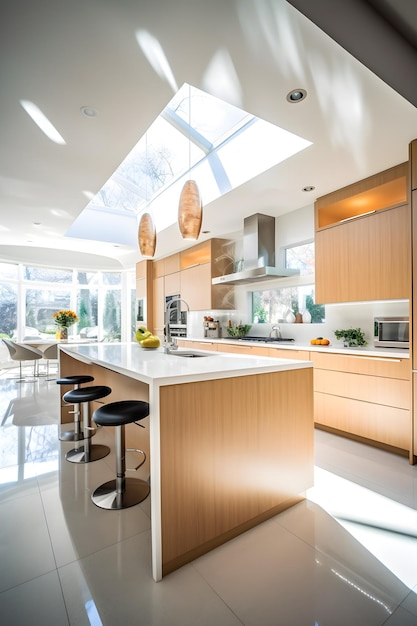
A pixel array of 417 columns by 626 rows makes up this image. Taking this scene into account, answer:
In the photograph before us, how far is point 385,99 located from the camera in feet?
Answer: 6.63

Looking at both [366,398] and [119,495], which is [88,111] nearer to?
[119,495]

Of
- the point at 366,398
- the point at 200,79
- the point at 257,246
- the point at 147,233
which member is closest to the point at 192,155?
the point at 257,246

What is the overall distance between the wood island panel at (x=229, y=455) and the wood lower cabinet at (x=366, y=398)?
1089mm

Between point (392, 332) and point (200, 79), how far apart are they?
106 inches

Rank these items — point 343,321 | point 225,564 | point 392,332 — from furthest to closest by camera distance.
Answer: point 343,321
point 392,332
point 225,564

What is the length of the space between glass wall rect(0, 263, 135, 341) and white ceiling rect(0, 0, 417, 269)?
17.2 ft

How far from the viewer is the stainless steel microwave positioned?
2.93 meters

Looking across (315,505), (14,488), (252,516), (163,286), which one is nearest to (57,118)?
(14,488)

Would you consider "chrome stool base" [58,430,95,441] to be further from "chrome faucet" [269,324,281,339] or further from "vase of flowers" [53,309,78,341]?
"vase of flowers" [53,309,78,341]

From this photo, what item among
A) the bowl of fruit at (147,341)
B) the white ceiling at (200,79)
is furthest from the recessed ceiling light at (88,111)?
the bowl of fruit at (147,341)

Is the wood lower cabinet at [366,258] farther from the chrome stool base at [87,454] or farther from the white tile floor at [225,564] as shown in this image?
the chrome stool base at [87,454]

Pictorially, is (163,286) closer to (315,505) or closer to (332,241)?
(332,241)

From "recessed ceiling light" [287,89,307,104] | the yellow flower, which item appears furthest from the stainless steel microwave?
the yellow flower

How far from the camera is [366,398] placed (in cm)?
282
